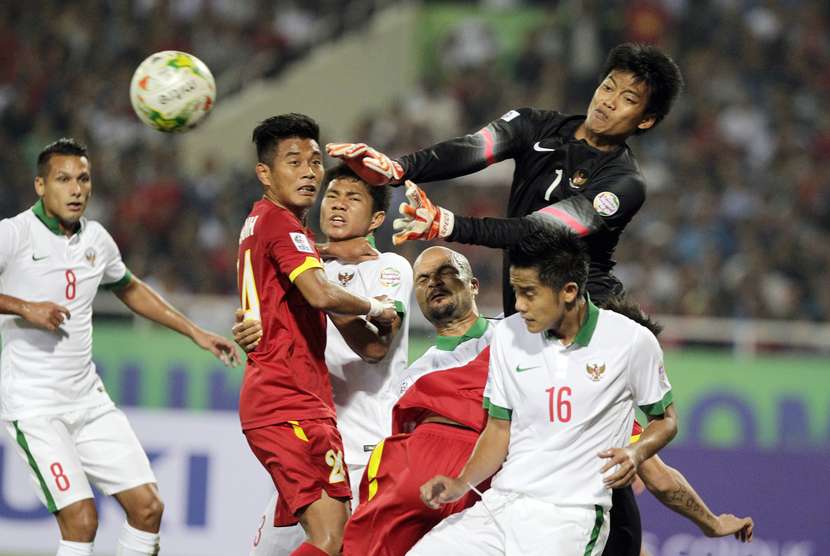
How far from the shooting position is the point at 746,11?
15.4m

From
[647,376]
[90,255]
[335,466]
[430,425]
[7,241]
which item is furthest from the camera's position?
[90,255]

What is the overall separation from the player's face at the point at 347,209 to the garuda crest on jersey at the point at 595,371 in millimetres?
1634

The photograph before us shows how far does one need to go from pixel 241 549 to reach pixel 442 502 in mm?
4164

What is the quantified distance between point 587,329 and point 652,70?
1.22 m

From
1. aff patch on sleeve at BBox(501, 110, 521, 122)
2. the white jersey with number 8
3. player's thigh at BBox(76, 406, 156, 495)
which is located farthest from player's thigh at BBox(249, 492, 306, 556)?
aff patch on sleeve at BBox(501, 110, 521, 122)

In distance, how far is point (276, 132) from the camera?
5340 millimetres

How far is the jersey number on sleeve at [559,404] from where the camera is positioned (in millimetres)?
4562

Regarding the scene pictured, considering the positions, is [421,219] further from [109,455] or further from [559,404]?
[109,455]

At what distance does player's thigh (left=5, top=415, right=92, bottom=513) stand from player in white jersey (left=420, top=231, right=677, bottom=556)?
2254 millimetres

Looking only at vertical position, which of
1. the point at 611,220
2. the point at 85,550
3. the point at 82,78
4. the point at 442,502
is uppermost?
the point at 82,78

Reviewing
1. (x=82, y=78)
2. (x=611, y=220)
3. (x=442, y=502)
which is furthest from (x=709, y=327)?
(x=82, y=78)

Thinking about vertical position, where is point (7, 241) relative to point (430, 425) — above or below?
above

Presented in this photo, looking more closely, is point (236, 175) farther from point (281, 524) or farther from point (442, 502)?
point (442, 502)

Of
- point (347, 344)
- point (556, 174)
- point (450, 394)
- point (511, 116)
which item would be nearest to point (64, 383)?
point (347, 344)
